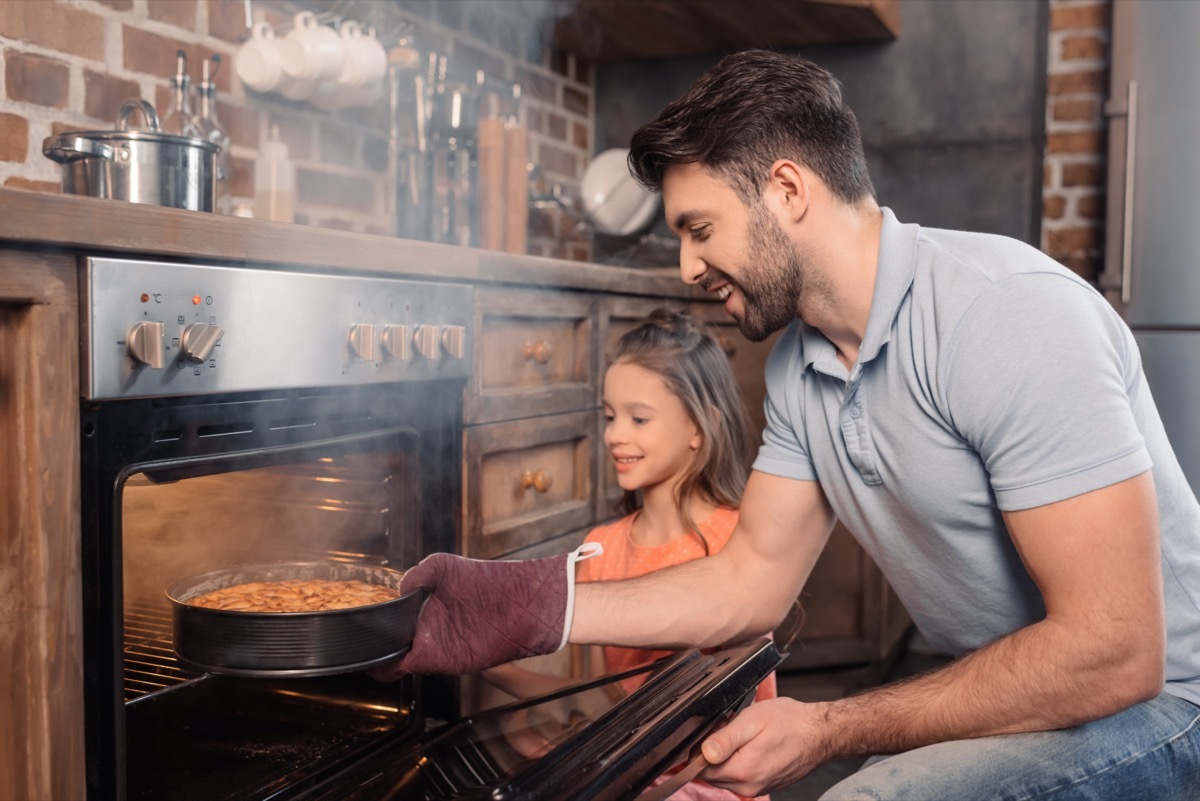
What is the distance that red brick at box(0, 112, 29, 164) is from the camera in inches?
60.1

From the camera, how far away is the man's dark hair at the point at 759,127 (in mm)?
1317

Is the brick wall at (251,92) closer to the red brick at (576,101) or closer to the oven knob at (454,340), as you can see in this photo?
the red brick at (576,101)

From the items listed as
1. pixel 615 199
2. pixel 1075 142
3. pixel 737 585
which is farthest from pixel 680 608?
pixel 1075 142

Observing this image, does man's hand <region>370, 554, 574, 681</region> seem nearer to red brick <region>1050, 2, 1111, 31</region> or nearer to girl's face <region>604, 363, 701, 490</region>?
girl's face <region>604, 363, 701, 490</region>

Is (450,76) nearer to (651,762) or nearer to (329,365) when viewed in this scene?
(329,365)

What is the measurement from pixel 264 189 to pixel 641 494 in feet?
2.79

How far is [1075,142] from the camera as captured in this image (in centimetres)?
294

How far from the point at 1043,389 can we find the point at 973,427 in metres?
0.09

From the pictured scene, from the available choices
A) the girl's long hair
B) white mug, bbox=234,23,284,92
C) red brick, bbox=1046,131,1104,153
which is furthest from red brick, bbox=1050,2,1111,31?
white mug, bbox=234,23,284,92

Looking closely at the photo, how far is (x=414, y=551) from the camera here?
1.48m

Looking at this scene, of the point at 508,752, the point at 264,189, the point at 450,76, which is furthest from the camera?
the point at 450,76

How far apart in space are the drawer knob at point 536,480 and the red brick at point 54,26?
0.93 meters

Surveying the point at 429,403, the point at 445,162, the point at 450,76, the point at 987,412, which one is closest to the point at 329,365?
→ the point at 429,403

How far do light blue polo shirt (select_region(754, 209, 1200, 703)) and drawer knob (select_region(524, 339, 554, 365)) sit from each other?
0.49 m
